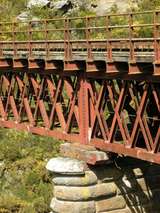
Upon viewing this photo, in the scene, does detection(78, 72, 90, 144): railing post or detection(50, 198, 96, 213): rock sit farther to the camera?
detection(78, 72, 90, 144): railing post

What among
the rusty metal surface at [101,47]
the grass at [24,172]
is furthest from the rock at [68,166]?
the grass at [24,172]

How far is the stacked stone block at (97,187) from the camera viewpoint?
2072cm

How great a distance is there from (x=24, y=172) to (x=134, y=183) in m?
11.6

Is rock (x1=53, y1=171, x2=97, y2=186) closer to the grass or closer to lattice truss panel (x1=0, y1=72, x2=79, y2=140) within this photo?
lattice truss panel (x1=0, y1=72, x2=79, y2=140)

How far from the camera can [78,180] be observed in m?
20.7

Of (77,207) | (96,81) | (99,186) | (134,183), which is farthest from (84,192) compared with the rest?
(96,81)

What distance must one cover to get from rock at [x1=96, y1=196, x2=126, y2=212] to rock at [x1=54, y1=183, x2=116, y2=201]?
0.23 metres

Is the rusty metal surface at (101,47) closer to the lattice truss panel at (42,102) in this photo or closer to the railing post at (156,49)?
the railing post at (156,49)

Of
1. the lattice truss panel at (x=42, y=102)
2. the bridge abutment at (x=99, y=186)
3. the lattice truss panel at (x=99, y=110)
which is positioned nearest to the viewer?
the lattice truss panel at (x=99, y=110)

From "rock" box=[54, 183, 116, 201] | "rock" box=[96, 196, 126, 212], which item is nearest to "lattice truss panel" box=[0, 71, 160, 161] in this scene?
"rock" box=[54, 183, 116, 201]

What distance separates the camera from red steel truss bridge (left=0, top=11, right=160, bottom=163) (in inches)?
721

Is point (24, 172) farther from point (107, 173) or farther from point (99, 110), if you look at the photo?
point (99, 110)

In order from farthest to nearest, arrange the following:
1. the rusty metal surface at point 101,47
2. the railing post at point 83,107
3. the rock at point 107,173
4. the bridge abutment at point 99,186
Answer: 1. the rock at point 107,173
2. the railing post at point 83,107
3. the bridge abutment at point 99,186
4. the rusty metal surface at point 101,47

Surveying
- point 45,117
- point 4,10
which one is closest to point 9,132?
point 45,117
